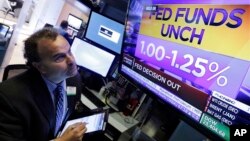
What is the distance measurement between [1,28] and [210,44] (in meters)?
4.53

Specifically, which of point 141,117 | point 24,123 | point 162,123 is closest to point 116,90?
point 141,117

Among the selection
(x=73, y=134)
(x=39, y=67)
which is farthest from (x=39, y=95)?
(x=73, y=134)

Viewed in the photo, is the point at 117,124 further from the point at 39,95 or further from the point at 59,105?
the point at 39,95

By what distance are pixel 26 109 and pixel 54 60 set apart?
0.33 m

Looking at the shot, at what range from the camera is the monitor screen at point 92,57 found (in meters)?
2.58

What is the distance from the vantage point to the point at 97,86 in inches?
102

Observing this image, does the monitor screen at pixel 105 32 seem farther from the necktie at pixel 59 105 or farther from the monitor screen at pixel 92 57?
the necktie at pixel 59 105

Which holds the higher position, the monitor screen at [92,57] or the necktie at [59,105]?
the monitor screen at [92,57]

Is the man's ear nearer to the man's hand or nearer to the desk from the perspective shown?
the man's hand

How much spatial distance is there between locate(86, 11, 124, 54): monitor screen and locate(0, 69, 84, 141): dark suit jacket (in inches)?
50.2

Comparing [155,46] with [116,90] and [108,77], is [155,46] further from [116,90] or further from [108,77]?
[108,77]

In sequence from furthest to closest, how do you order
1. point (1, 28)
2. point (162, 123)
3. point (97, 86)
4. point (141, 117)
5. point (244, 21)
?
1. point (1, 28)
2. point (97, 86)
3. point (141, 117)
4. point (162, 123)
5. point (244, 21)

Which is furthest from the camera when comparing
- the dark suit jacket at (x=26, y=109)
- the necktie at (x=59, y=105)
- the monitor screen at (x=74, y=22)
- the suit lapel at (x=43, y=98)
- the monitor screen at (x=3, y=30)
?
the monitor screen at (x=74, y=22)

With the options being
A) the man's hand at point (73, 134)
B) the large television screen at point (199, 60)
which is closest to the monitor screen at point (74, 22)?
the large television screen at point (199, 60)
